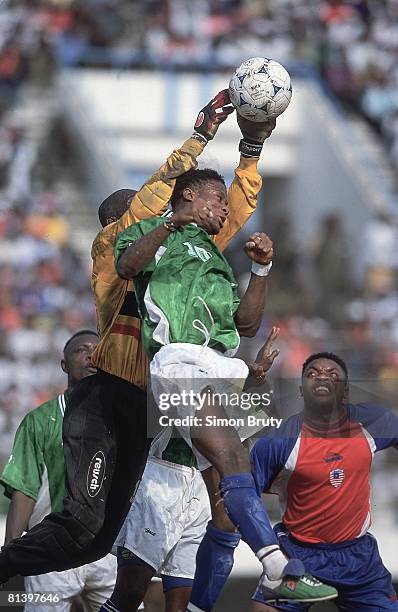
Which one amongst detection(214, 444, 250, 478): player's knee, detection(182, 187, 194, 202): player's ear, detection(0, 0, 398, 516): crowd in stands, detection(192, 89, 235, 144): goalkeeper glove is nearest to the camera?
detection(214, 444, 250, 478): player's knee

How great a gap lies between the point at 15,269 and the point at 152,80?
6135 mm

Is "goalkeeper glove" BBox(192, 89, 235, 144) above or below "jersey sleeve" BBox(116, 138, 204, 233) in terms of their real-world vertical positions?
above

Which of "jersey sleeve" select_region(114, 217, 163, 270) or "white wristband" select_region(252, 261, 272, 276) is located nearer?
"jersey sleeve" select_region(114, 217, 163, 270)

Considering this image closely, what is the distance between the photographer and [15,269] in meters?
15.5

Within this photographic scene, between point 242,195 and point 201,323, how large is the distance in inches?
39.8

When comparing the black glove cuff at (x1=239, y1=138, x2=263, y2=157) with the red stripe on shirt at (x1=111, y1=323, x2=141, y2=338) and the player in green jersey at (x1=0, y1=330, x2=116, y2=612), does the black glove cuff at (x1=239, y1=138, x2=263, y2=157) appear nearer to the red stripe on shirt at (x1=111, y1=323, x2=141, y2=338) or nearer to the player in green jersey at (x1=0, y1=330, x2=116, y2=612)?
the red stripe on shirt at (x1=111, y1=323, x2=141, y2=338)

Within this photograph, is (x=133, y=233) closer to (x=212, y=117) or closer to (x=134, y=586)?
(x=212, y=117)

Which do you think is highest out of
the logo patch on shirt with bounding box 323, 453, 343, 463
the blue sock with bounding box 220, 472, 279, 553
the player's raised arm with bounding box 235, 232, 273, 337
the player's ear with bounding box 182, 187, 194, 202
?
the player's ear with bounding box 182, 187, 194, 202

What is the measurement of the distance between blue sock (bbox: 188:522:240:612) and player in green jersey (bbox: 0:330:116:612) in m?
1.19

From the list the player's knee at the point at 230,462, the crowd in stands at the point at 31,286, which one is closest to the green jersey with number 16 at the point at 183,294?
the player's knee at the point at 230,462

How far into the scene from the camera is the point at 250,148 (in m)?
6.89

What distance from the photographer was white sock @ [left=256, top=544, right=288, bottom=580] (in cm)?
568

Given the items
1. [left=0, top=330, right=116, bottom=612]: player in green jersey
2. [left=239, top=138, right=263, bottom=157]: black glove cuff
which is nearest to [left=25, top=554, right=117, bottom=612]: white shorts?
[left=0, top=330, right=116, bottom=612]: player in green jersey

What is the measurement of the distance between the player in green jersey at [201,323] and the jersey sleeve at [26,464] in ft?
4.43
